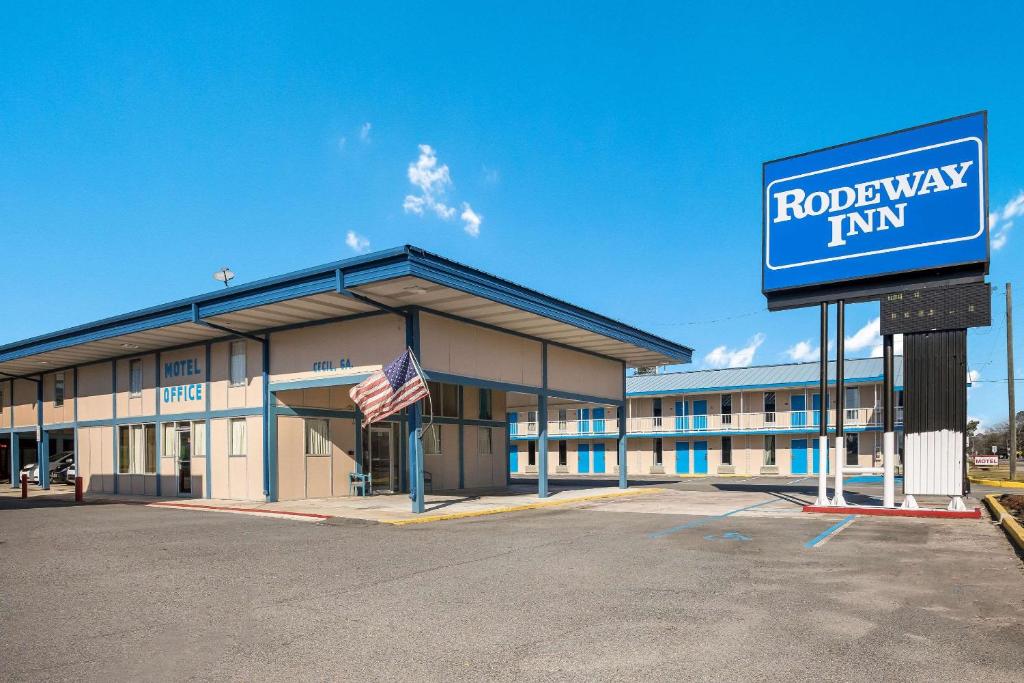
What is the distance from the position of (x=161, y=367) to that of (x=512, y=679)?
23463 millimetres

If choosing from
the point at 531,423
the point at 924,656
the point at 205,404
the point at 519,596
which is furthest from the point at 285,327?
the point at 531,423

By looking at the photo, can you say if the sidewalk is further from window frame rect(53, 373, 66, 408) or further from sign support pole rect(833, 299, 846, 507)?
sign support pole rect(833, 299, 846, 507)

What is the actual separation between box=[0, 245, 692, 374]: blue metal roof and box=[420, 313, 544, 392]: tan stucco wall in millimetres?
1987

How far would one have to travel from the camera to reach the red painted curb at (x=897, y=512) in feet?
54.5

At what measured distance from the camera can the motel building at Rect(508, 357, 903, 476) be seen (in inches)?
1726

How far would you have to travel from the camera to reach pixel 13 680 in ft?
17.6

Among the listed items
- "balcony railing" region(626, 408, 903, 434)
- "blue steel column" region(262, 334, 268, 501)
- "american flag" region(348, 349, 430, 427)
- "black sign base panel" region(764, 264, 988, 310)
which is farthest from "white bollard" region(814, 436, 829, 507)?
"balcony railing" region(626, 408, 903, 434)

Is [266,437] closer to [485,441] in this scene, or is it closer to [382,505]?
[382,505]

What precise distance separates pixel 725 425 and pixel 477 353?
3181 cm

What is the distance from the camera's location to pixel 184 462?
24156mm

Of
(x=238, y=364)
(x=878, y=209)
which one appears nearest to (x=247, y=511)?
(x=238, y=364)

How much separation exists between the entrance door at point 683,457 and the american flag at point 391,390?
3633 centimetres

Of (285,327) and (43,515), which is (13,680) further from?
(285,327)

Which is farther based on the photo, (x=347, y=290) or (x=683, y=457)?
(x=683, y=457)
